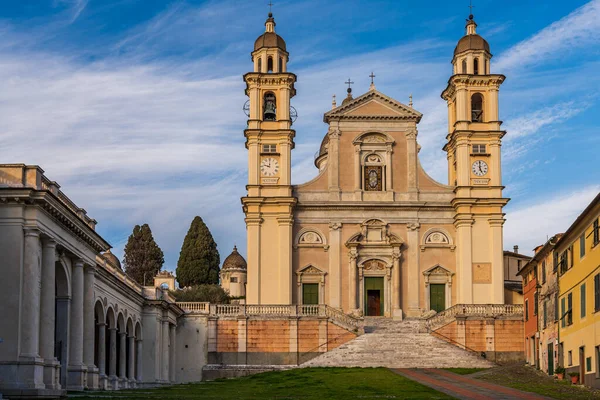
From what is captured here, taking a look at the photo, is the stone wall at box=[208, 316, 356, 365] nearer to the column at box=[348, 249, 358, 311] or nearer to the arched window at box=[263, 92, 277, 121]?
the column at box=[348, 249, 358, 311]

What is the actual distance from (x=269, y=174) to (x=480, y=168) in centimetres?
1443

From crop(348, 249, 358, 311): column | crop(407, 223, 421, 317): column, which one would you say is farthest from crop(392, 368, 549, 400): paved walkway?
crop(348, 249, 358, 311): column

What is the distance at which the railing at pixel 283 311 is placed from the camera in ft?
220

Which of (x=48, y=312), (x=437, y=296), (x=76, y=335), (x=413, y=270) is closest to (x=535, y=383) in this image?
(x=76, y=335)

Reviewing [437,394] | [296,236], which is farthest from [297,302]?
[437,394]

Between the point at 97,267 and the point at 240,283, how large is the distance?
68.1 metres

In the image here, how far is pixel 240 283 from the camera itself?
4562 inches

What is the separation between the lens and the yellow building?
3906cm

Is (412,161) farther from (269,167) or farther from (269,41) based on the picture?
(269,41)

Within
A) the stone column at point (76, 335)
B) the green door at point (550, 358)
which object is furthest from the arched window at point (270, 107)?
the stone column at point (76, 335)

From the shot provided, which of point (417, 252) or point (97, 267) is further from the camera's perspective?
point (417, 252)

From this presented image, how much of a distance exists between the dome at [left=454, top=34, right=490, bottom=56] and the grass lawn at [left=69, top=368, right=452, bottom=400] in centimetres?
2929

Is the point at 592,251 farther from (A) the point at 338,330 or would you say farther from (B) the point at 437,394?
(A) the point at 338,330

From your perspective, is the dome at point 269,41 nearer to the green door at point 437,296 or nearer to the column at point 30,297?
the green door at point 437,296
